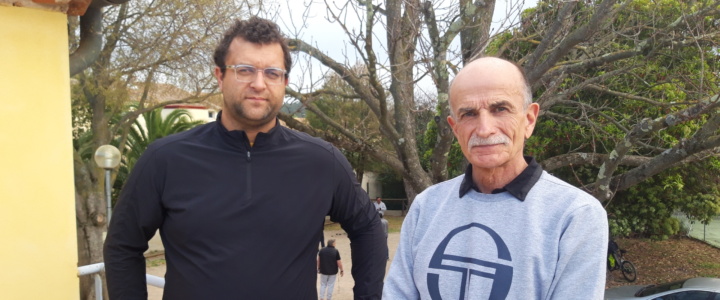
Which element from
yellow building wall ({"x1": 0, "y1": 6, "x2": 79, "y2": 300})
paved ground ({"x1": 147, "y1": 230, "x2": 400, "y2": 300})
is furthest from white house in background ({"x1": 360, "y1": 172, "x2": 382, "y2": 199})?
yellow building wall ({"x1": 0, "y1": 6, "x2": 79, "y2": 300})

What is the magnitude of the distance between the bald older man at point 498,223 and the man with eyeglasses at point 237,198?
19.7 inches

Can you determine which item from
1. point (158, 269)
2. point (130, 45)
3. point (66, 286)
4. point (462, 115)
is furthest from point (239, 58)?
point (158, 269)

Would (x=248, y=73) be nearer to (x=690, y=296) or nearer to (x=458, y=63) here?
(x=458, y=63)

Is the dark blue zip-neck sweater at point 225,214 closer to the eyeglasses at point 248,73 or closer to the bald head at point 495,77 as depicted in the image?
the eyeglasses at point 248,73

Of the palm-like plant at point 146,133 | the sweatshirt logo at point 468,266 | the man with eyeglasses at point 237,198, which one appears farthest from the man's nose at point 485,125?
the palm-like plant at point 146,133

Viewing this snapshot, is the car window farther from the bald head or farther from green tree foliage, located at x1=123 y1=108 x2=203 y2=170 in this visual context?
green tree foliage, located at x1=123 y1=108 x2=203 y2=170

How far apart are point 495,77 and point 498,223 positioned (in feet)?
1.32

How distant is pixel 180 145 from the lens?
7.02ft

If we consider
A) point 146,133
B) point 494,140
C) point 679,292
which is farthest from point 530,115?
point 146,133

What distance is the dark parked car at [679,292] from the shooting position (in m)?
8.09

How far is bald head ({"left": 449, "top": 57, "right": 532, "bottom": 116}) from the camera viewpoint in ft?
5.30

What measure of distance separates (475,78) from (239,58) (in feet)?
3.01

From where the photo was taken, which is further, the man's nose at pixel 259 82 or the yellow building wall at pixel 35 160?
the yellow building wall at pixel 35 160

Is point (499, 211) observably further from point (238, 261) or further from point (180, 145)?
point (180, 145)
